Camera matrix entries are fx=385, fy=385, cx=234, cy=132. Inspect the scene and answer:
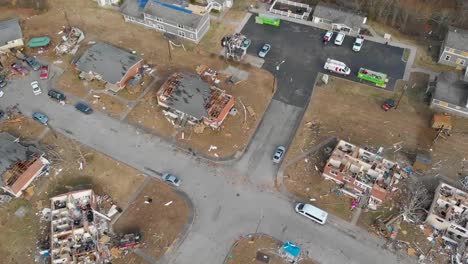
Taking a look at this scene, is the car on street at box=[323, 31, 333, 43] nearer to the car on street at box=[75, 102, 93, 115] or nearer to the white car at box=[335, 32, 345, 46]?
the white car at box=[335, 32, 345, 46]

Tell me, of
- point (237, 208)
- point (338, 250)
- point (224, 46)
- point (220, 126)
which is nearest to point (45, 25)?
point (224, 46)

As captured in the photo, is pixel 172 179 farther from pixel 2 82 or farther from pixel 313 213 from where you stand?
pixel 2 82

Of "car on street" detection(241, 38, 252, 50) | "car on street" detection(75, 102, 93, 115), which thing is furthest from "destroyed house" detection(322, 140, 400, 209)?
"car on street" detection(75, 102, 93, 115)

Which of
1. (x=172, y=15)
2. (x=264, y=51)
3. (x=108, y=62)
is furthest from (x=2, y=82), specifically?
(x=264, y=51)

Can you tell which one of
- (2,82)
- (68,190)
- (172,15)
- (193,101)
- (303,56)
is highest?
(303,56)

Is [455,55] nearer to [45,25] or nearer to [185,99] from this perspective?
[185,99]

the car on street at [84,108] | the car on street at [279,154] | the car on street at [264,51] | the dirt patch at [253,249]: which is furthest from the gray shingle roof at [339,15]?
the car on street at [84,108]

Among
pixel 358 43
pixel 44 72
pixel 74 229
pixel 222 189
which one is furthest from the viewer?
pixel 358 43
